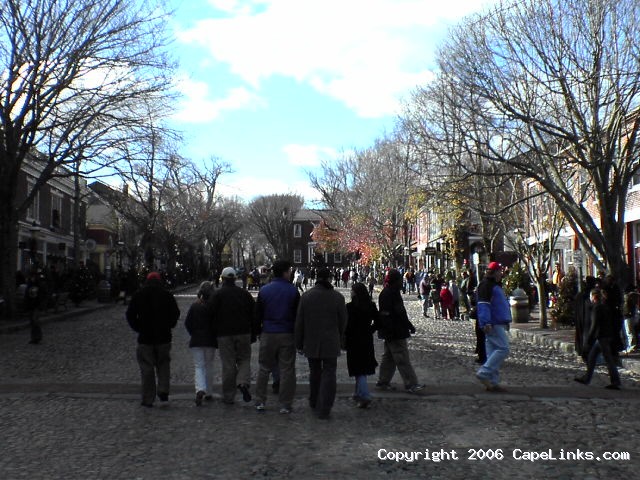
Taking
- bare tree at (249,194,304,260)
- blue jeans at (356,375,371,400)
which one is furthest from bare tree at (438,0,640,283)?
bare tree at (249,194,304,260)

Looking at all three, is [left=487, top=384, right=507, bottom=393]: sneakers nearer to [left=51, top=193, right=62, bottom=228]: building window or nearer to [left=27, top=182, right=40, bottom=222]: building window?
[left=27, top=182, right=40, bottom=222]: building window

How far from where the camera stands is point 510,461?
707 cm

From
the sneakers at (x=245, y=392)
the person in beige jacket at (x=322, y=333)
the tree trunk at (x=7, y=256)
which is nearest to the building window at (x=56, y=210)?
the tree trunk at (x=7, y=256)

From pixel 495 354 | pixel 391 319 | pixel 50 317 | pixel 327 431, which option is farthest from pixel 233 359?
pixel 50 317

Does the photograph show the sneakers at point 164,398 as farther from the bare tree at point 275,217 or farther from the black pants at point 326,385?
the bare tree at point 275,217

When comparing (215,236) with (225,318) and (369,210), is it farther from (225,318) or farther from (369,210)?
(225,318)

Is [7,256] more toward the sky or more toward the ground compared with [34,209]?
more toward the ground

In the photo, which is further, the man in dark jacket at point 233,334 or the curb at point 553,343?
the curb at point 553,343

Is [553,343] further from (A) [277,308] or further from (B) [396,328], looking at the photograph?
(A) [277,308]

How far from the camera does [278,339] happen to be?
9.52 m

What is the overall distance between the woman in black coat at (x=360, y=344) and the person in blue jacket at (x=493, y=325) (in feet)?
5.25

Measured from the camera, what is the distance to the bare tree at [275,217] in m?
85.6

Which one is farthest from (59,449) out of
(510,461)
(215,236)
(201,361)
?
(215,236)

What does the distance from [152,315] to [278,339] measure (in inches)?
63.3
